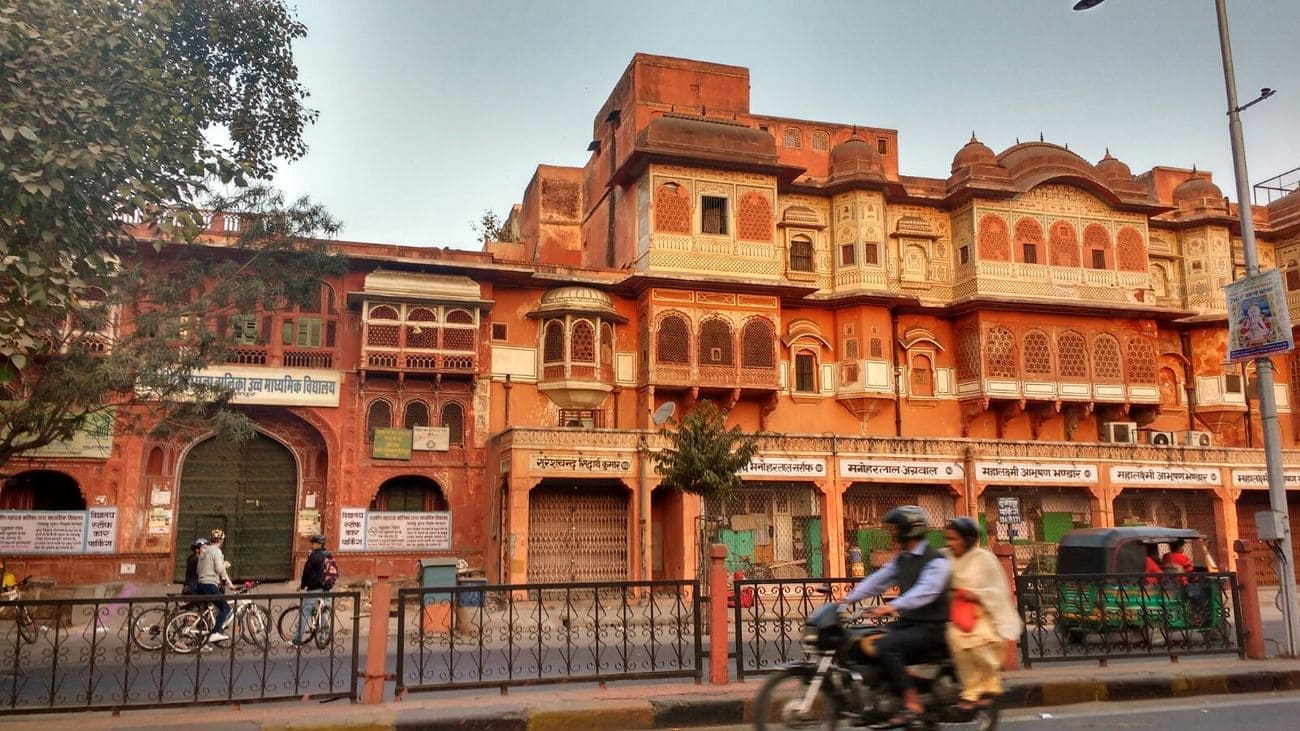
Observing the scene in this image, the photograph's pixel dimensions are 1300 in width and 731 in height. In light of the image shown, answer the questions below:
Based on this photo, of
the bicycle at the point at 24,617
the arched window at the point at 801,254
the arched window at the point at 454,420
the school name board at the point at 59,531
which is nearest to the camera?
the bicycle at the point at 24,617

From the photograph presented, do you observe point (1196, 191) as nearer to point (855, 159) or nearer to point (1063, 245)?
point (1063, 245)

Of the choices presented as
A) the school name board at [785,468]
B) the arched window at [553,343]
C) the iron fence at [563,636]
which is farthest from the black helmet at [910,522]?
the arched window at [553,343]

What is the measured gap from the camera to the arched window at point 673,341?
25.1 metres

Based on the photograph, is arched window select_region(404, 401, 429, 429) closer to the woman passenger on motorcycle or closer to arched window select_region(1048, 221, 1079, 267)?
arched window select_region(1048, 221, 1079, 267)

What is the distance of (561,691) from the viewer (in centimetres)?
925

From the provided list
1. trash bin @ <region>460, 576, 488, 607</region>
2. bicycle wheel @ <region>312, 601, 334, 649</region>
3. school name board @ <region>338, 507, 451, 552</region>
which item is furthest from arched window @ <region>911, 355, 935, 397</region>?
bicycle wheel @ <region>312, 601, 334, 649</region>

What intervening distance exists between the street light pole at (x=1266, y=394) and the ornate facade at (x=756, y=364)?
1001 centimetres

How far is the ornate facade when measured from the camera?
22.9m

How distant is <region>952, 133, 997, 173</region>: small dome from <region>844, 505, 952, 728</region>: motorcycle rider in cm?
2521

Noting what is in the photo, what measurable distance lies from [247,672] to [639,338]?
1570 cm

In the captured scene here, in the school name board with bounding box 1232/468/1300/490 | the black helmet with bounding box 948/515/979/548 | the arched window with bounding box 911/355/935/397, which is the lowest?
the black helmet with bounding box 948/515/979/548

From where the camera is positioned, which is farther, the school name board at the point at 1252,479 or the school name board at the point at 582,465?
the school name board at the point at 1252,479

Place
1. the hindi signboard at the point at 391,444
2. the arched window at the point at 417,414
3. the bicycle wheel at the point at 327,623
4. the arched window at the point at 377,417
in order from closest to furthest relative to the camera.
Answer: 1. the bicycle wheel at the point at 327,623
2. the hindi signboard at the point at 391,444
3. the arched window at the point at 377,417
4. the arched window at the point at 417,414

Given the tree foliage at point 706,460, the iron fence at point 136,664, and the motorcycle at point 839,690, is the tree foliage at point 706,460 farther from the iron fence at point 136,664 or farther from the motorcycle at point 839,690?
the motorcycle at point 839,690
